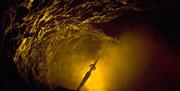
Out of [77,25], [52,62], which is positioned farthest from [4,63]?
[52,62]

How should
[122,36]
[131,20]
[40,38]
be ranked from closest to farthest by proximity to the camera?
1. [40,38]
2. [131,20]
3. [122,36]

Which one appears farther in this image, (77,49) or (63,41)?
(77,49)

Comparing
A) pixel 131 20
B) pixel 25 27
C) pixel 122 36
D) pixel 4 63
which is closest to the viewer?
pixel 4 63

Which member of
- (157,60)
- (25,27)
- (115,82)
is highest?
(25,27)

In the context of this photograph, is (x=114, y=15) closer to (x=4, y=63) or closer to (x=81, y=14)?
(x=81, y=14)

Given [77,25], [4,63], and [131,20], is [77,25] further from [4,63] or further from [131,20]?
[4,63]

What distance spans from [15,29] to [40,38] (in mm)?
1317

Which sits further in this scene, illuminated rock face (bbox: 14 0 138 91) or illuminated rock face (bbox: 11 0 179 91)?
illuminated rock face (bbox: 11 0 179 91)

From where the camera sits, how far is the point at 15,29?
400cm

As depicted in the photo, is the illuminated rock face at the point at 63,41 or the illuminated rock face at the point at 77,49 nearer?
the illuminated rock face at the point at 63,41

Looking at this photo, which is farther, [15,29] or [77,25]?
[77,25]

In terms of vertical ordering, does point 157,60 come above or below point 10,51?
below

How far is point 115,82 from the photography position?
833cm

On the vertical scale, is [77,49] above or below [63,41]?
below
